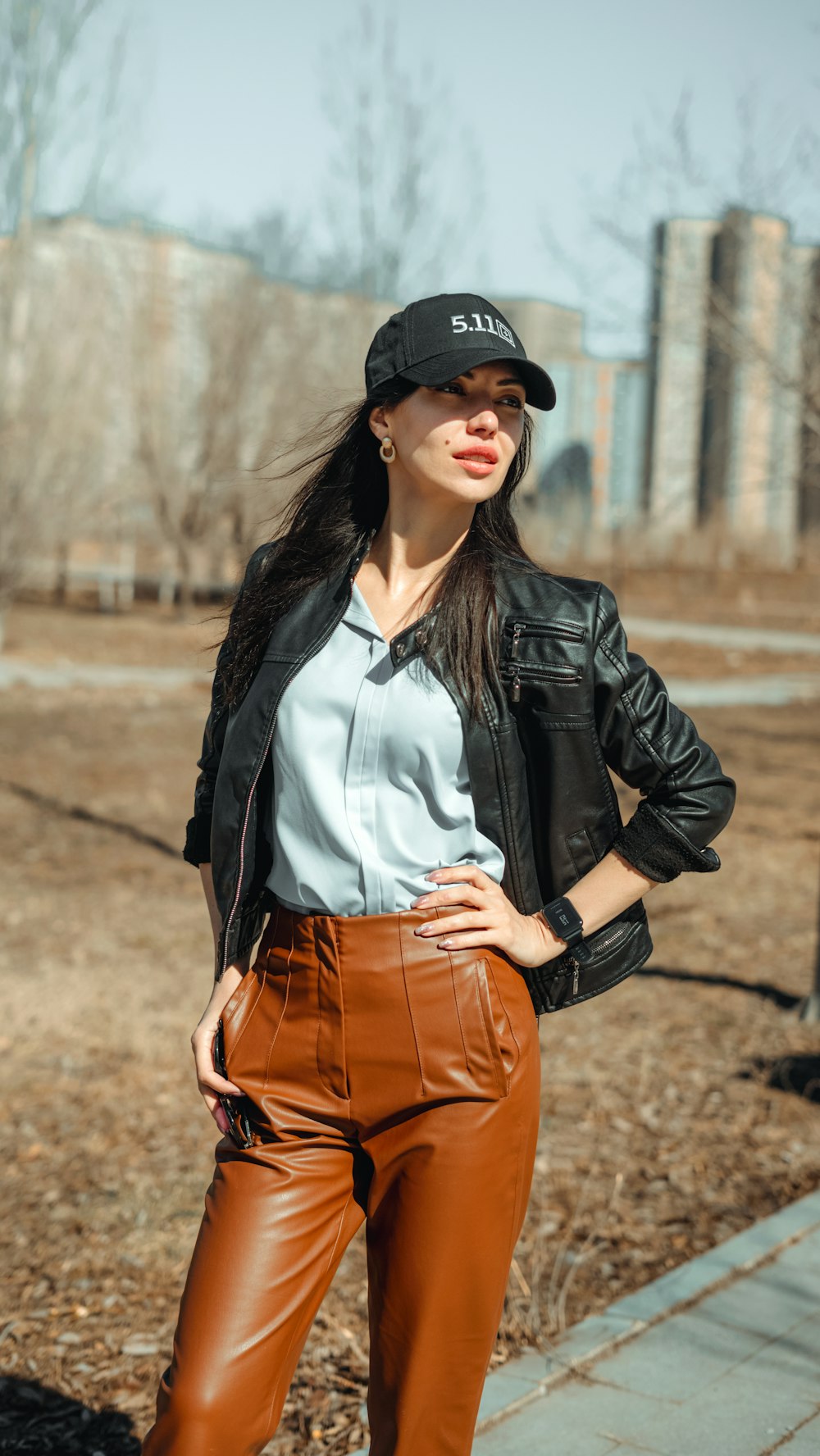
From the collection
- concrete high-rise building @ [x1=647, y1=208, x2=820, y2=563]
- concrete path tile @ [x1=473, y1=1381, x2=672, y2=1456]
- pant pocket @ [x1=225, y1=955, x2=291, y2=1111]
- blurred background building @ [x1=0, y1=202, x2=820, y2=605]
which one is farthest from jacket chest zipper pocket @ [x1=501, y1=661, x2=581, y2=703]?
concrete high-rise building @ [x1=647, y1=208, x2=820, y2=563]

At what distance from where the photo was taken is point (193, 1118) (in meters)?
4.75

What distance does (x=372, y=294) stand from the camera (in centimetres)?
1745

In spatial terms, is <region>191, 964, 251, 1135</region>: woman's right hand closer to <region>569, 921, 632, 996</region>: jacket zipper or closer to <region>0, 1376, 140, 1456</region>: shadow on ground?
<region>569, 921, 632, 996</region>: jacket zipper

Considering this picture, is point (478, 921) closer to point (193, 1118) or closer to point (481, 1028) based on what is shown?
point (481, 1028)

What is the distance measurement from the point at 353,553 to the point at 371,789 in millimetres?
405

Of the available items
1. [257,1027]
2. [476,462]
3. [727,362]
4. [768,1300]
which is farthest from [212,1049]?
[727,362]

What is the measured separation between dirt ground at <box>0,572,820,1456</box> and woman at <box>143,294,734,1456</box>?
1.21m

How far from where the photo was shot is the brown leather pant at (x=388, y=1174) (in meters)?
1.85

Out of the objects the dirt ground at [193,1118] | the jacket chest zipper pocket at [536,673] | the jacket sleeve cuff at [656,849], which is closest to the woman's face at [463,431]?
the jacket chest zipper pocket at [536,673]

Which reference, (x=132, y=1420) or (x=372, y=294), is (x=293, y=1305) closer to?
(x=132, y=1420)

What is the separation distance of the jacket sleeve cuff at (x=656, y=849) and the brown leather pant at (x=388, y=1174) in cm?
25

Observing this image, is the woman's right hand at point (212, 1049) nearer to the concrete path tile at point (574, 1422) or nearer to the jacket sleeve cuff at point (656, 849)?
the jacket sleeve cuff at point (656, 849)

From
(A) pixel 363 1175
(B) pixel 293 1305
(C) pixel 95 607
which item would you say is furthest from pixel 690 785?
(C) pixel 95 607

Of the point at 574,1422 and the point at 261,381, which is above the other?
the point at 261,381
